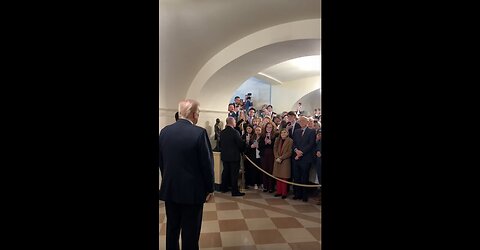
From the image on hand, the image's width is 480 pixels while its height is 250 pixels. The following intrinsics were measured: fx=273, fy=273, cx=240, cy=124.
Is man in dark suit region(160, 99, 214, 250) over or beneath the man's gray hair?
beneath

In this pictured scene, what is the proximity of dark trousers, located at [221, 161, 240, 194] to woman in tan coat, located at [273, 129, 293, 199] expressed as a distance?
81 centimetres

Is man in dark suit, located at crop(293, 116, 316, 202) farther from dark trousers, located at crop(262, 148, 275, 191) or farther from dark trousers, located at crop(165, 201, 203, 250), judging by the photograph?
dark trousers, located at crop(165, 201, 203, 250)

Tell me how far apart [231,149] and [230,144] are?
111 mm

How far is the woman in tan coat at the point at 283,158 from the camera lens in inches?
213

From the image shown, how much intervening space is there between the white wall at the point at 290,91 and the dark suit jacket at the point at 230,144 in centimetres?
687

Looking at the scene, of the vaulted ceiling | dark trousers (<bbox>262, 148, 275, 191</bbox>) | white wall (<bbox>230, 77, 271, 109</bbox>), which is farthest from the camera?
white wall (<bbox>230, 77, 271, 109</bbox>)

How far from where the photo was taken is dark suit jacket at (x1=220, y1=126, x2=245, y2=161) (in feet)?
18.1

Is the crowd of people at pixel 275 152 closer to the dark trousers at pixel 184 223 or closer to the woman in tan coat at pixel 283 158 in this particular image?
the woman in tan coat at pixel 283 158

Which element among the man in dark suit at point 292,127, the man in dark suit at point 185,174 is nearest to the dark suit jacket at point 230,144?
the man in dark suit at point 292,127

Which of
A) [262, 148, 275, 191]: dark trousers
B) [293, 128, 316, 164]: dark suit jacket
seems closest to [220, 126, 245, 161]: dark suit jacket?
[262, 148, 275, 191]: dark trousers

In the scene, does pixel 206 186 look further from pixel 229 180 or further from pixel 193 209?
pixel 229 180

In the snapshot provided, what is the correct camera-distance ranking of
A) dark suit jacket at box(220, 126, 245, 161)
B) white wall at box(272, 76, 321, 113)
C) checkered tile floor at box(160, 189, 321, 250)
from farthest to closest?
white wall at box(272, 76, 321, 113)
dark suit jacket at box(220, 126, 245, 161)
checkered tile floor at box(160, 189, 321, 250)
